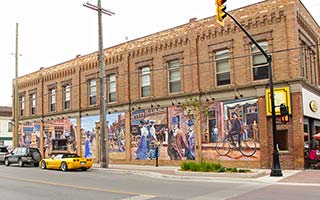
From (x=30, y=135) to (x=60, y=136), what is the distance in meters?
6.22

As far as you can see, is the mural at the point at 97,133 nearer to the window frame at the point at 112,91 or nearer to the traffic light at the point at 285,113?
the window frame at the point at 112,91

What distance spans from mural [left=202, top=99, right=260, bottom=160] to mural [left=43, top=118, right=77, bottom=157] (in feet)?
47.7

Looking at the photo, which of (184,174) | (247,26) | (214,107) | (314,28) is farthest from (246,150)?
(314,28)

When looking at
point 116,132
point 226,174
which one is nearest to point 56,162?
point 116,132

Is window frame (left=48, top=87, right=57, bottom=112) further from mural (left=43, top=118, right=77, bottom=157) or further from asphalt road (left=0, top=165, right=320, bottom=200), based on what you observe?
asphalt road (left=0, top=165, right=320, bottom=200)

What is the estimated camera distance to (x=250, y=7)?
2259cm

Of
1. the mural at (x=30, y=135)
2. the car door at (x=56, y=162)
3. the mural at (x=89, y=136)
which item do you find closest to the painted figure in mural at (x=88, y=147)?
the mural at (x=89, y=136)

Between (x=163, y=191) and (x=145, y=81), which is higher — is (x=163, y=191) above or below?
below

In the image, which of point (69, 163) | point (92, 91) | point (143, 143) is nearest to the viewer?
point (69, 163)

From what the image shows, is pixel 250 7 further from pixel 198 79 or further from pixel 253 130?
pixel 253 130

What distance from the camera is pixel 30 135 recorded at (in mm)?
40438

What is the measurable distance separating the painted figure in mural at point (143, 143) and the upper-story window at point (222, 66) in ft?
21.9

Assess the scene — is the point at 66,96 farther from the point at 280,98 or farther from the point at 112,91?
the point at 280,98

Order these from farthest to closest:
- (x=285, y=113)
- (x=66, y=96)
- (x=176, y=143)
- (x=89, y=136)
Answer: (x=66, y=96)
(x=89, y=136)
(x=176, y=143)
(x=285, y=113)
